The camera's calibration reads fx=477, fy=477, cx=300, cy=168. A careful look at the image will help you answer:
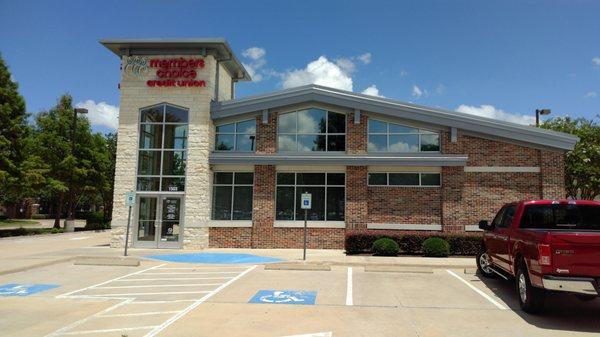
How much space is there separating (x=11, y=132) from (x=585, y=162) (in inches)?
1231

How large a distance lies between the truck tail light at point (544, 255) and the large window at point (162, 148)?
51.2ft

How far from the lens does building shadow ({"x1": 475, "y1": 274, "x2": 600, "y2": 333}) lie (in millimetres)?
7922

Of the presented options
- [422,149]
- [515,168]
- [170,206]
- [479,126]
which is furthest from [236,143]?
[515,168]

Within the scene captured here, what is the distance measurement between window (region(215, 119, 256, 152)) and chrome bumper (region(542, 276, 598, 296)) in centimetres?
1464

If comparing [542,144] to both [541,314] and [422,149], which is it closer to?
[422,149]

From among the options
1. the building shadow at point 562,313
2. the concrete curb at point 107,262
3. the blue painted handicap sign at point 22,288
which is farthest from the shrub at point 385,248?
the blue painted handicap sign at point 22,288

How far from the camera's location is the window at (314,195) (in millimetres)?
20125

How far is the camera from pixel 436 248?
57.3 ft

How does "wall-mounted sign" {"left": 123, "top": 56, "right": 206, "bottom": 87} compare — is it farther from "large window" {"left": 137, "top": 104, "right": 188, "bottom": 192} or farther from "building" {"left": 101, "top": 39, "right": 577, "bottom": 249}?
"large window" {"left": 137, "top": 104, "right": 188, "bottom": 192}

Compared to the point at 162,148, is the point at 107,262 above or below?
below

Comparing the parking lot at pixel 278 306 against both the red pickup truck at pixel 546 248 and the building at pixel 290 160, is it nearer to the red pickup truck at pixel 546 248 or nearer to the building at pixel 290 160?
the red pickup truck at pixel 546 248

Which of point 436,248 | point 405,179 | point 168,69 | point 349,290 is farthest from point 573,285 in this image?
point 168,69

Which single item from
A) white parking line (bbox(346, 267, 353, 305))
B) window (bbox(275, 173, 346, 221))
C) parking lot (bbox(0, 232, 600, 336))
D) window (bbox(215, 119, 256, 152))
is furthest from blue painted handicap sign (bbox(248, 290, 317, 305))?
window (bbox(215, 119, 256, 152))

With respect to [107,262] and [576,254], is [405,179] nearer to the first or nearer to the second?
[107,262]
